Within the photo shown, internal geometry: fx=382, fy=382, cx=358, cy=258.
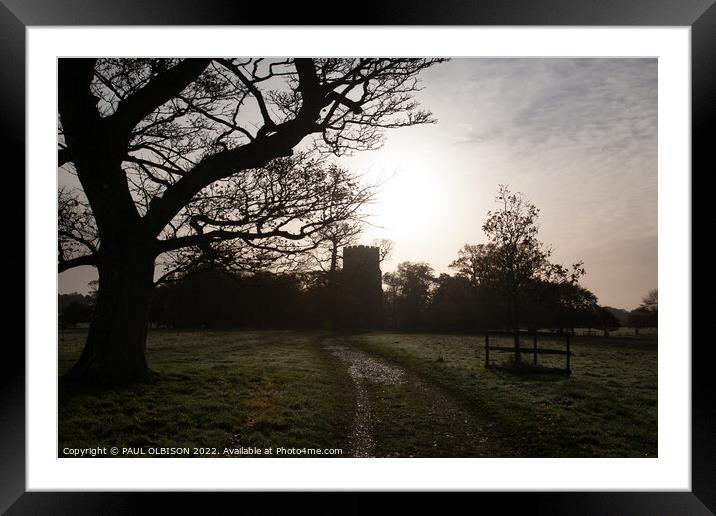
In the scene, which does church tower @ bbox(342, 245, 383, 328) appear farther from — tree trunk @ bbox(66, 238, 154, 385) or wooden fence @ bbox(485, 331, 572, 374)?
tree trunk @ bbox(66, 238, 154, 385)

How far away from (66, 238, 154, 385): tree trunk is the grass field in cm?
35

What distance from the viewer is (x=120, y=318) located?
22.5 feet

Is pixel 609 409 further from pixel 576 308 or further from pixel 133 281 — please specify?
pixel 133 281

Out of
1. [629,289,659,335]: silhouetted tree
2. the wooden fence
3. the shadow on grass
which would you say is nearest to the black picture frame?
[629,289,659,335]: silhouetted tree

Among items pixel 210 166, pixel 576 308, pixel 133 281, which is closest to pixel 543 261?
pixel 576 308

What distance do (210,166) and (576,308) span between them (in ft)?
26.9

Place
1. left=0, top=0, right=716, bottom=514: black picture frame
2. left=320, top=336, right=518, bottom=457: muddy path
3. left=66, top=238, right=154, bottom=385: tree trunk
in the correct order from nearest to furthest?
left=0, top=0, right=716, bottom=514: black picture frame → left=320, top=336, right=518, bottom=457: muddy path → left=66, top=238, right=154, bottom=385: tree trunk

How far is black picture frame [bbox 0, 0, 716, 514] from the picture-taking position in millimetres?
4258

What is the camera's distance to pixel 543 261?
7.82m

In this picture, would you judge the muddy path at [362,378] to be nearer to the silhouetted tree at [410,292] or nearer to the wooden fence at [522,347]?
the silhouetted tree at [410,292]
